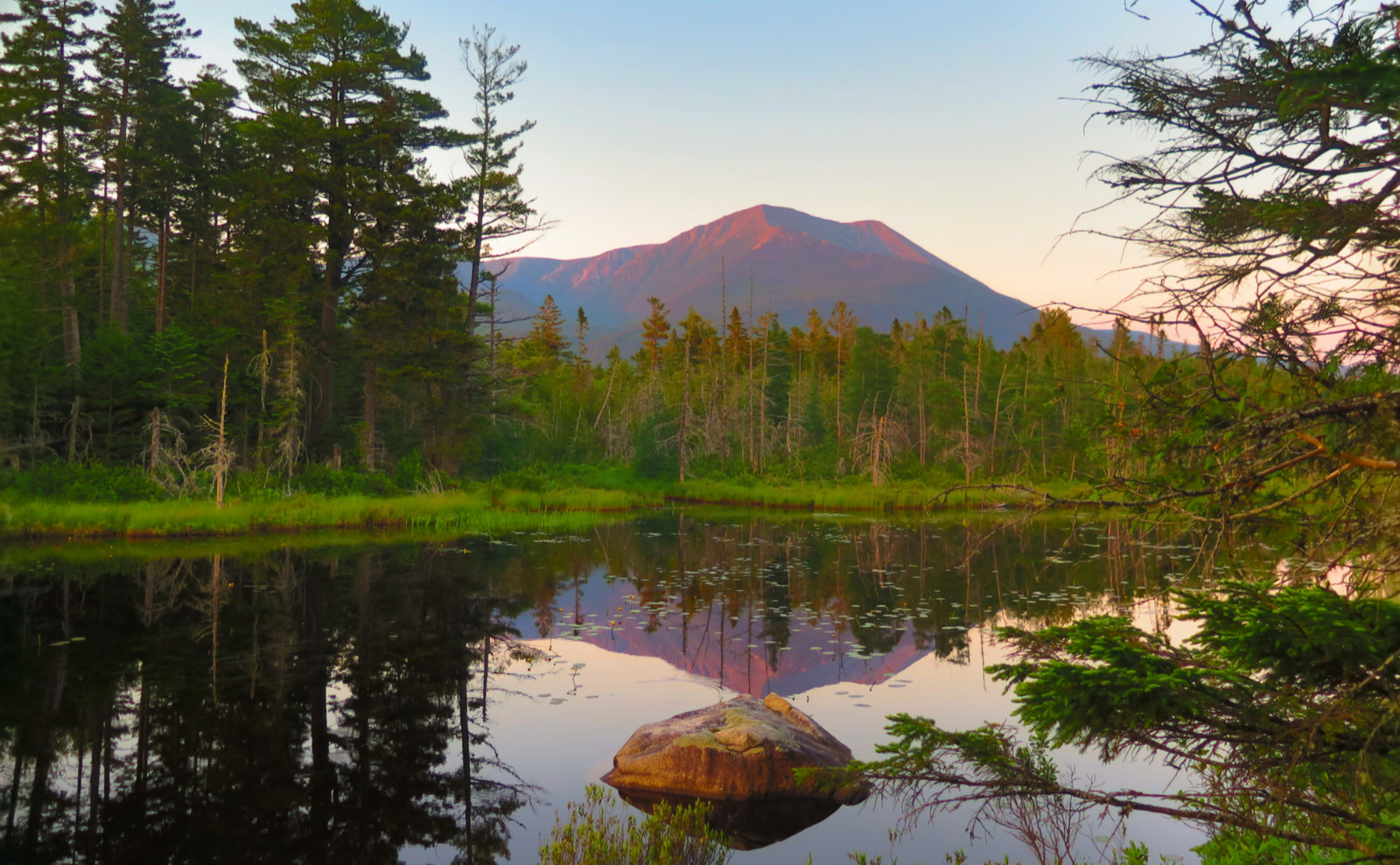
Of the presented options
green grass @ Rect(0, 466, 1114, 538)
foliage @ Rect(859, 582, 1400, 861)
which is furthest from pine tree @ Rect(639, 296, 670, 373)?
foliage @ Rect(859, 582, 1400, 861)

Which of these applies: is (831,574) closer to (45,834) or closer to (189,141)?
(45,834)

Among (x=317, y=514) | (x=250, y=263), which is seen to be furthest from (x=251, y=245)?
(x=317, y=514)

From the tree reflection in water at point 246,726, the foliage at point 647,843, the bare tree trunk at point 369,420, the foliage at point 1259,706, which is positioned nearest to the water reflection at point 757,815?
the foliage at point 647,843

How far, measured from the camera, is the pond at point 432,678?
6699mm

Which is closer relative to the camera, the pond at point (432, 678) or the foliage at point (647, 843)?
the foliage at point (647, 843)

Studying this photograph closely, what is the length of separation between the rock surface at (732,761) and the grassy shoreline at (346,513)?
7614 millimetres

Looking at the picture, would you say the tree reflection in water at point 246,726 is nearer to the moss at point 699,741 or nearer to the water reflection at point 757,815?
the water reflection at point 757,815

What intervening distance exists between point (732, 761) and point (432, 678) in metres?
5.28

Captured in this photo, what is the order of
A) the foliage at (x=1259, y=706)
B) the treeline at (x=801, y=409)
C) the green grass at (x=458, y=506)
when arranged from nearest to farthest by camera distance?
1. the foliage at (x=1259, y=706)
2. the green grass at (x=458, y=506)
3. the treeline at (x=801, y=409)

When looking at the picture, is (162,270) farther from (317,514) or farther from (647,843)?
(647,843)

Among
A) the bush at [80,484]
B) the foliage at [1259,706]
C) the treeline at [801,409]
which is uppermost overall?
the treeline at [801,409]

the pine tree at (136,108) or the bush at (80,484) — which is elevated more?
the pine tree at (136,108)

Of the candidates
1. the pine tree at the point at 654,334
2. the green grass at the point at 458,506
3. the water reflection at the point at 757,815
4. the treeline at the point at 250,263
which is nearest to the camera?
the water reflection at the point at 757,815

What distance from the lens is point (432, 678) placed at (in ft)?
36.1
